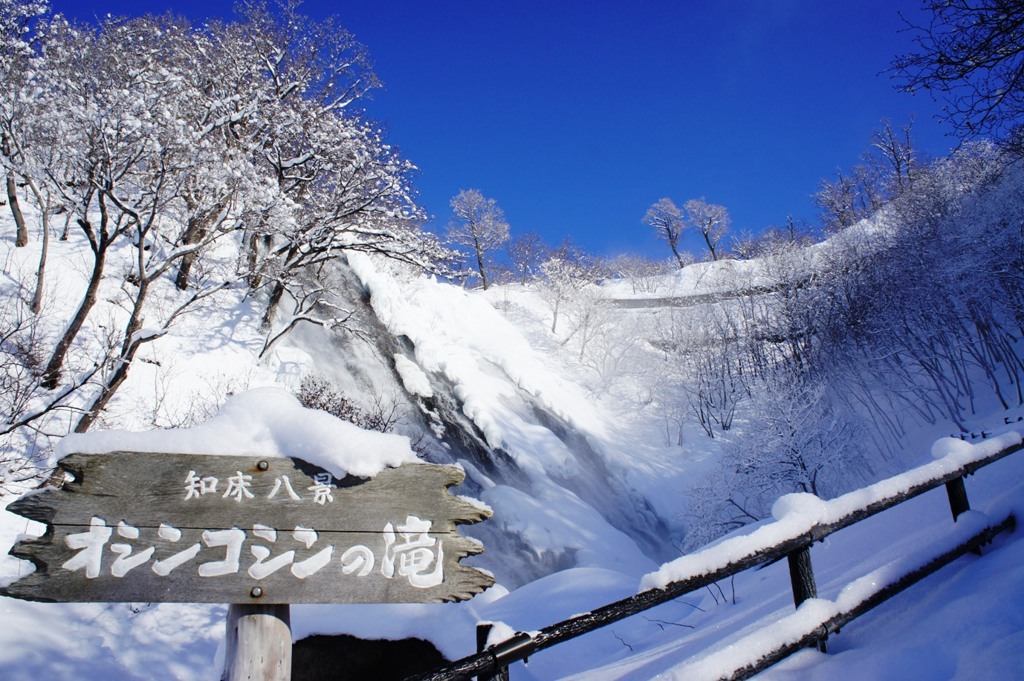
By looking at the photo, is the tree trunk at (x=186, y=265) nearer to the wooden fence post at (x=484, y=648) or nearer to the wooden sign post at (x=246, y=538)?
the wooden sign post at (x=246, y=538)

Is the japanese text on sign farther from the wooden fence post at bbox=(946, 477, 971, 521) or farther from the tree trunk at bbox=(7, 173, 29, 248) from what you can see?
the tree trunk at bbox=(7, 173, 29, 248)

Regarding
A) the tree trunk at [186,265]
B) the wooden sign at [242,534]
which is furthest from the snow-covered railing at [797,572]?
the tree trunk at [186,265]

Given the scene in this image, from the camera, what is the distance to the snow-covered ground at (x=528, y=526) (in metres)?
2.35

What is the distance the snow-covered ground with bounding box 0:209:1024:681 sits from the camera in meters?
2.35

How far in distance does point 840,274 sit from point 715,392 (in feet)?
28.2

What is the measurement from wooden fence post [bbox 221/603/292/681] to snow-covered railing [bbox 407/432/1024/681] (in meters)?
0.80

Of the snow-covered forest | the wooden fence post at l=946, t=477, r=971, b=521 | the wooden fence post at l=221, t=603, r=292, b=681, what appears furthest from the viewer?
the snow-covered forest

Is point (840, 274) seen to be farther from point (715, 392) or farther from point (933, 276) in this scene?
point (715, 392)

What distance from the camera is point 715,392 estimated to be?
24.4 m

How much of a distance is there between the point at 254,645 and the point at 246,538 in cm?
45

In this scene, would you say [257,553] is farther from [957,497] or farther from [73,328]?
[73,328]

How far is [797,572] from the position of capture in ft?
9.15

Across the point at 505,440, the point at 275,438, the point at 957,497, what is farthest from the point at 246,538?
the point at 505,440

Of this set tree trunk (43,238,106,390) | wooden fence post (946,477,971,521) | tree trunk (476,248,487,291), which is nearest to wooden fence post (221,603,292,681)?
wooden fence post (946,477,971,521)
